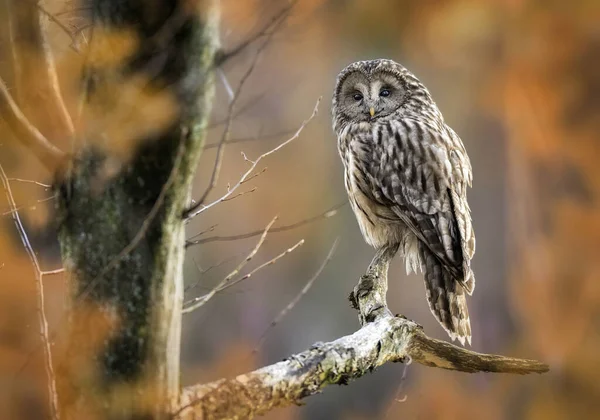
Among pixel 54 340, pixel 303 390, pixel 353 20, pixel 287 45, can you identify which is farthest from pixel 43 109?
pixel 353 20

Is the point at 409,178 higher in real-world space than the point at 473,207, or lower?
lower

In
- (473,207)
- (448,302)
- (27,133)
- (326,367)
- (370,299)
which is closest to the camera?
(27,133)

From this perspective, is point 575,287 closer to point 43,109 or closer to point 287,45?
point 287,45

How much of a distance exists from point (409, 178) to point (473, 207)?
2.41 feet

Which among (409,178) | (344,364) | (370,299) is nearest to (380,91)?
(409,178)

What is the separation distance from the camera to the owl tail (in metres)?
1.94

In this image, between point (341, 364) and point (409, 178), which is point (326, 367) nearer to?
point (341, 364)

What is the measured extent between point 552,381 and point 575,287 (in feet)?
1.22

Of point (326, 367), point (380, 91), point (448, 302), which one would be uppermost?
point (380, 91)

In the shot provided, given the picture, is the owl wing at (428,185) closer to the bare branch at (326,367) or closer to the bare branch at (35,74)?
the bare branch at (326,367)

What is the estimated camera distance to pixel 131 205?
0.91 meters

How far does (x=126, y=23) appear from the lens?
2.89 feet

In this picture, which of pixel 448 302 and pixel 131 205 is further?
pixel 448 302

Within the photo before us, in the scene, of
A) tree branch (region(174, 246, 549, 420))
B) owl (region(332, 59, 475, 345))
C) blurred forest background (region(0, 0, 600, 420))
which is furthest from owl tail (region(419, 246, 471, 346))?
blurred forest background (region(0, 0, 600, 420))
